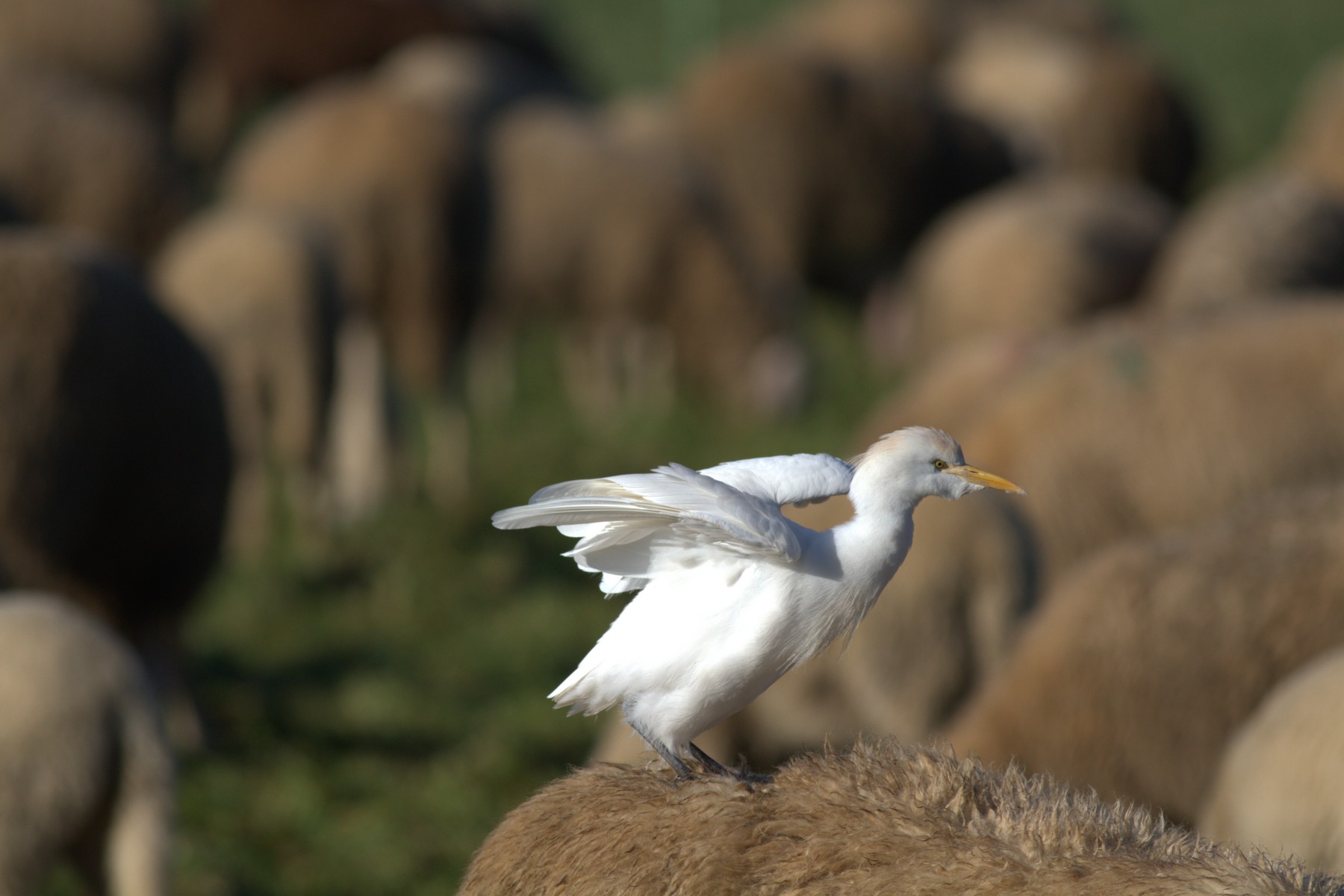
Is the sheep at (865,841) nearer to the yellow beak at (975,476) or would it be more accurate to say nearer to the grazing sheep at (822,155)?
the yellow beak at (975,476)

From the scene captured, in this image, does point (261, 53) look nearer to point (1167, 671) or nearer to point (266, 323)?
point (266, 323)

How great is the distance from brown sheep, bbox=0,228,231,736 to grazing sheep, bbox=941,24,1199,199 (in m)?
9.46

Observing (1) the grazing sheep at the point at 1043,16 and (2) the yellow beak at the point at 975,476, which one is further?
(1) the grazing sheep at the point at 1043,16

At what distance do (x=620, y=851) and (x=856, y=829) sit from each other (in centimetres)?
27

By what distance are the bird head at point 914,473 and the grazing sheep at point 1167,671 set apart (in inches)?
72.2

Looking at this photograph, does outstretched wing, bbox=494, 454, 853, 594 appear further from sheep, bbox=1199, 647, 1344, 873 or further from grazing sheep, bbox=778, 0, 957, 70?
grazing sheep, bbox=778, 0, 957, 70

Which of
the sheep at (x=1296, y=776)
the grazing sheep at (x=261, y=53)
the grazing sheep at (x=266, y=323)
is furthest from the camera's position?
the grazing sheep at (x=261, y=53)

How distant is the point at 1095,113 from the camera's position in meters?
13.9

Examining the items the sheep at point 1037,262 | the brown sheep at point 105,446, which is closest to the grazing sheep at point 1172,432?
the brown sheep at point 105,446

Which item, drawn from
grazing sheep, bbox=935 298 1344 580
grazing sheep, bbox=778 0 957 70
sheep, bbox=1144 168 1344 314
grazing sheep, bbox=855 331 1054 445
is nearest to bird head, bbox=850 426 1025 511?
grazing sheep, bbox=935 298 1344 580

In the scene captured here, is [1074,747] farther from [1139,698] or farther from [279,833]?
[279,833]

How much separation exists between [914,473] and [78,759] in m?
2.47

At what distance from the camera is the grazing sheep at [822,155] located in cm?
1146

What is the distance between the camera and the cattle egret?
159cm
